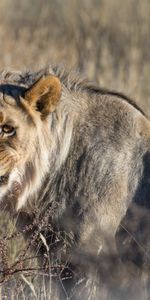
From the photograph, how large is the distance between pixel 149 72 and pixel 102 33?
1.75 m

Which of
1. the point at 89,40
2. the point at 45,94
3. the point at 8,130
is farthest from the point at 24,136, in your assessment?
the point at 89,40

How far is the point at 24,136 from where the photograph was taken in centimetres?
553

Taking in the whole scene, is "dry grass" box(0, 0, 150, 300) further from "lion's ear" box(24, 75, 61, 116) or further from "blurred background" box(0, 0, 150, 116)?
"lion's ear" box(24, 75, 61, 116)

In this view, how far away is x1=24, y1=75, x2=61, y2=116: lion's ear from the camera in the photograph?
5.46m

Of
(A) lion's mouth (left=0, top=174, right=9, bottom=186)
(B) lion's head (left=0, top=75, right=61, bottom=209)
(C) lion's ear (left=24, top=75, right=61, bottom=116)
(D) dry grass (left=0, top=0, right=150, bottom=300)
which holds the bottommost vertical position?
(A) lion's mouth (left=0, top=174, right=9, bottom=186)

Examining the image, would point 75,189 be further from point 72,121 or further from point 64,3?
point 64,3

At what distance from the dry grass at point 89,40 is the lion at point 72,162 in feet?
13.7

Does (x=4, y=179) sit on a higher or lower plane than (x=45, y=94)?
lower

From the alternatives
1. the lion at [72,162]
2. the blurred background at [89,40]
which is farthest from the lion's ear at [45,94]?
the blurred background at [89,40]

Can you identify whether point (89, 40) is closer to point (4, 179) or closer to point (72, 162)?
point (72, 162)

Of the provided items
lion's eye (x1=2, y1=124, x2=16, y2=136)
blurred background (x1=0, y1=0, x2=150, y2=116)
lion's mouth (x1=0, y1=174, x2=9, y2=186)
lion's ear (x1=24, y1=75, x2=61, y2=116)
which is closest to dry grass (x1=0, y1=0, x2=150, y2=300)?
blurred background (x1=0, y1=0, x2=150, y2=116)

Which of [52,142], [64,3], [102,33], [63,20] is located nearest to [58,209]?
[52,142]

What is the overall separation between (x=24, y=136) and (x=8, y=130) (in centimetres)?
14

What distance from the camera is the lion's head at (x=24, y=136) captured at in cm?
541
